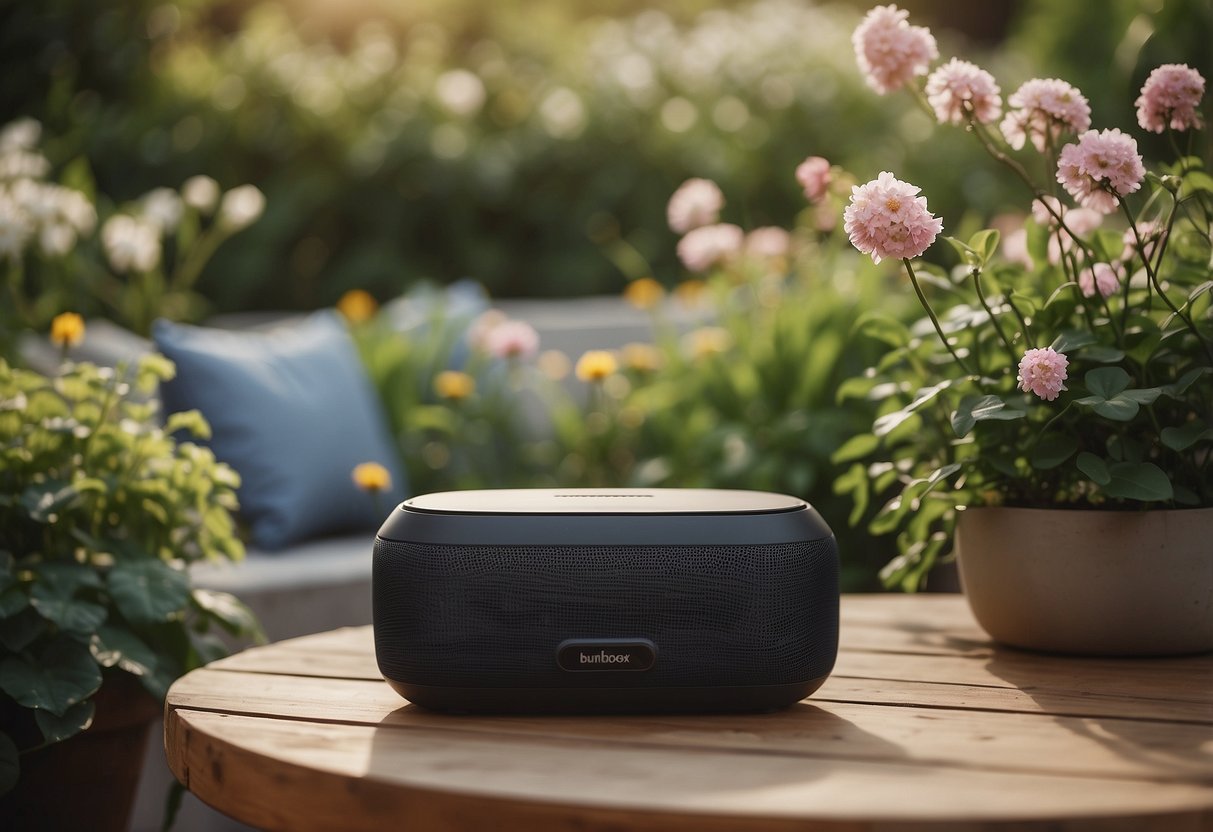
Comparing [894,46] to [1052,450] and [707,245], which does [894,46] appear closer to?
[1052,450]

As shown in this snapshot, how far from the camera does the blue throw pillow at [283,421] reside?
89.0 inches

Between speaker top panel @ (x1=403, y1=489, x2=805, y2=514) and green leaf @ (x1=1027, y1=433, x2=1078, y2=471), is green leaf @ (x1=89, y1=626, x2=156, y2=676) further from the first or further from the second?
green leaf @ (x1=1027, y1=433, x2=1078, y2=471)

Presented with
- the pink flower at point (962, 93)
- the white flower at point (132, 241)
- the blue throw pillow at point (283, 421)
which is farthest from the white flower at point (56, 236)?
the pink flower at point (962, 93)

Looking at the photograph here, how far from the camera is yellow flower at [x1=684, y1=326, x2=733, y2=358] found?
2.63 meters

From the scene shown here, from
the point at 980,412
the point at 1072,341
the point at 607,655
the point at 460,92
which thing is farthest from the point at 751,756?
the point at 460,92

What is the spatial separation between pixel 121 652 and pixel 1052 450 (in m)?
0.99

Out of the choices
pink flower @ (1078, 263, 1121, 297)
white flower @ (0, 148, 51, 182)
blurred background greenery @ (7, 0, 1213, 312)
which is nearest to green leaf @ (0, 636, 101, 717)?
pink flower @ (1078, 263, 1121, 297)

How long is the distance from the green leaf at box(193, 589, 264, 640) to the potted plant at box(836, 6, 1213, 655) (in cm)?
78

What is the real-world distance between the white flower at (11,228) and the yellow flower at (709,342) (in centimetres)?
133

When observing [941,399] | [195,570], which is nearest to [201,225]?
[195,570]

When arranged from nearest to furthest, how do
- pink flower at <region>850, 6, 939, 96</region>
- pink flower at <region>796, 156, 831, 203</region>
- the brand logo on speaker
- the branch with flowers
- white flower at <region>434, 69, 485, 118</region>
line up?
the brand logo on speaker → the branch with flowers → pink flower at <region>850, 6, 939, 96</region> → pink flower at <region>796, 156, 831, 203</region> → white flower at <region>434, 69, 485, 118</region>

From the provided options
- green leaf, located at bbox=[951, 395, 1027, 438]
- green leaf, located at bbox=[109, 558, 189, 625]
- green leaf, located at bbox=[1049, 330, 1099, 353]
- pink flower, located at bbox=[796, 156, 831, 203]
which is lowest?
green leaf, located at bbox=[109, 558, 189, 625]

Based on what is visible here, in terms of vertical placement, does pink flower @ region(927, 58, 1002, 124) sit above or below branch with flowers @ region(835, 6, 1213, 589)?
above

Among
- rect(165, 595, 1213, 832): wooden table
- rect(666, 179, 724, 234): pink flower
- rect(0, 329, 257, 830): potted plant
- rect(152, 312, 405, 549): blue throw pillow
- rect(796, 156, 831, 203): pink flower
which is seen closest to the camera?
rect(165, 595, 1213, 832): wooden table
